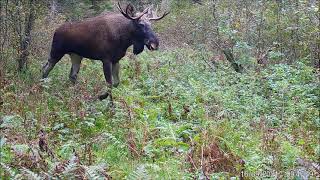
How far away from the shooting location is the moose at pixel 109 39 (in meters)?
10.6

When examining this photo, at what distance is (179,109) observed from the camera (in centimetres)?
895

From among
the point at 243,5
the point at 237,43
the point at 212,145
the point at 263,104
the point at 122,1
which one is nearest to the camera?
the point at 212,145

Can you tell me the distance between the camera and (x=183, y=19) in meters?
19.6

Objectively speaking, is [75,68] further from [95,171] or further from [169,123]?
[95,171]

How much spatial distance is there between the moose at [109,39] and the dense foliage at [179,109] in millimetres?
489

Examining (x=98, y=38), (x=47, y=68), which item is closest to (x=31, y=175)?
(x=98, y=38)

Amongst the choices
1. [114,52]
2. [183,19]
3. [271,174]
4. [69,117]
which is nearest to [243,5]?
[183,19]

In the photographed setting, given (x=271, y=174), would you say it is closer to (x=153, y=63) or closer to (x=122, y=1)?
(x=153, y=63)

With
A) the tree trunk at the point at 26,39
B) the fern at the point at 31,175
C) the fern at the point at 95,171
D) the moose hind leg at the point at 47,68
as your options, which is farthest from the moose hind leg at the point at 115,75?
the fern at the point at 31,175

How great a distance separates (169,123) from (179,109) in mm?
1061

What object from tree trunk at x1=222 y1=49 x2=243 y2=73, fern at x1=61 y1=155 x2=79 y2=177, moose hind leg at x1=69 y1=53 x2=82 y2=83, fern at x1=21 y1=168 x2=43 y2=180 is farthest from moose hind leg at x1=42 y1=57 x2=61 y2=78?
fern at x1=21 y1=168 x2=43 y2=180

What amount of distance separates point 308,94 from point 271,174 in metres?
4.15

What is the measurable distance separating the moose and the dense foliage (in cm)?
49

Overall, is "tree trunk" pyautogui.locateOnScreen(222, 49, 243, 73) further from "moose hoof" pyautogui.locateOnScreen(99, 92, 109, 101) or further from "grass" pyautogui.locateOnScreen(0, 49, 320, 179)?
"moose hoof" pyautogui.locateOnScreen(99, 92, 109, 101)
